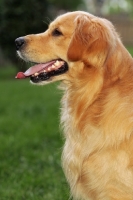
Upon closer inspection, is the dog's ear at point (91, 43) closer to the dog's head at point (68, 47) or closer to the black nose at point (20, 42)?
the dog's head at point (68, 47)

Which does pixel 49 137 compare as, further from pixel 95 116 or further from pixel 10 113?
pixel 95 116

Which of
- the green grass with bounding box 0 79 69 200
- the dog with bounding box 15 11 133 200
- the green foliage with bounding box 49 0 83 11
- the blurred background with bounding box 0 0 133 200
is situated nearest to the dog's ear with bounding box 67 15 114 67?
the dog with bounding box 15 11 133 200

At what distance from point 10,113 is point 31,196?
5.12 m

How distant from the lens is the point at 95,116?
3.98 metres

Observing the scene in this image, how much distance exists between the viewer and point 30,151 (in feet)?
23.3

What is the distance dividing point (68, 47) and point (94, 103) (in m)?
0.51

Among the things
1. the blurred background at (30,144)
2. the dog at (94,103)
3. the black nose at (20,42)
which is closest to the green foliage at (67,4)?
the blurred background at (30,144)

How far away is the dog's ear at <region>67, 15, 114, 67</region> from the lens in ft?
12.7

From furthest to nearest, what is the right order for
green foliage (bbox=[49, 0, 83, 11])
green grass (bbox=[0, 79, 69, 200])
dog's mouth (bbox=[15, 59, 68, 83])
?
green foliage (bbox=[49, 0, 83, 11])
green grass (bbox=[0, 79, 69, 200])
dog's mouth (bbox=[15, 59, 68, 83])

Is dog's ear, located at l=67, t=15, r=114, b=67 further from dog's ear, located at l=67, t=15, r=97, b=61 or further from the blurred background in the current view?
the blurred background

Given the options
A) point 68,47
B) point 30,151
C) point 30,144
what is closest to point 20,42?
point 68,47

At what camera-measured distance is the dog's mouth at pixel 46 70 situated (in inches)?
165

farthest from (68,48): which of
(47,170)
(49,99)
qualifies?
(49,99)

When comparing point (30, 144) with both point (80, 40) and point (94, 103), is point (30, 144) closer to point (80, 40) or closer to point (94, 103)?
point (94, 103)
